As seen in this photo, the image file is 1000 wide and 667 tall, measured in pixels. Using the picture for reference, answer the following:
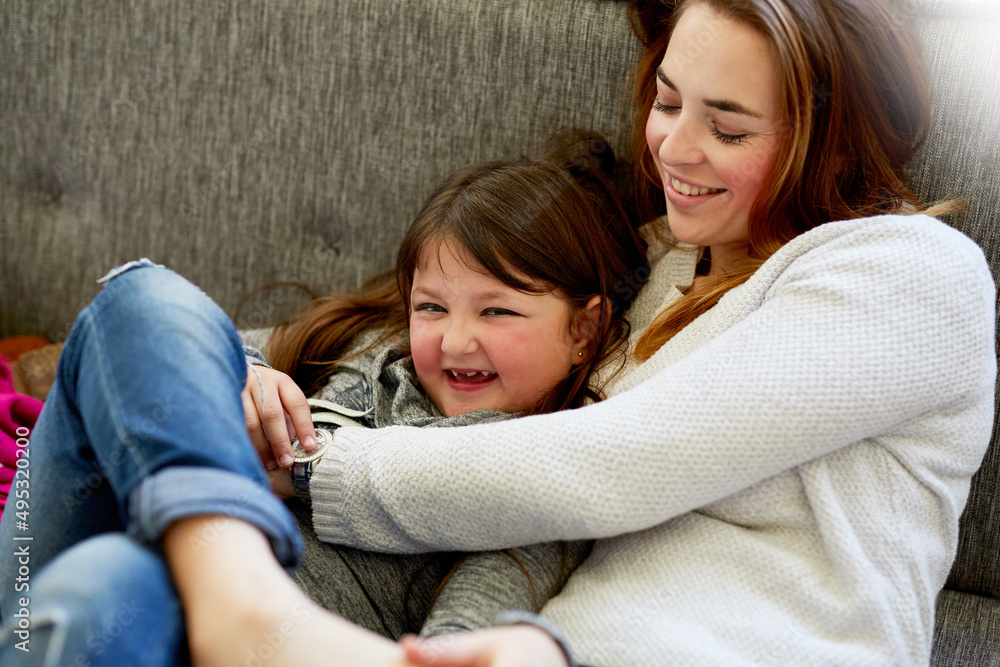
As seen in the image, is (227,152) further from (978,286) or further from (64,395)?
(978,286)

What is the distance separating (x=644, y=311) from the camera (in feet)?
3.84

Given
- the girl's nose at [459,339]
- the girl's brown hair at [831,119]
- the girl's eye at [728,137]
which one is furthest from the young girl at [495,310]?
the girl's eye at [728,137]

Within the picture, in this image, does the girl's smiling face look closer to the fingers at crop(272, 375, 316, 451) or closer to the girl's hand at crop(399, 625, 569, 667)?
the fingers at crop(272, 375, 316, 451)

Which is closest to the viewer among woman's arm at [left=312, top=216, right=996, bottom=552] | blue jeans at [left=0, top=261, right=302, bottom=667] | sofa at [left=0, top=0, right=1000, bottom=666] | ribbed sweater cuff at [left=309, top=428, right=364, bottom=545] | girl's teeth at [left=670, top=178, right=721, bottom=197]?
blue jeans at [left=0, top=261, right=302, bottom=667]

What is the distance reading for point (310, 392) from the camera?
→ 49.1 inches

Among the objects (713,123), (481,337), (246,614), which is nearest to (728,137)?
(713,123)

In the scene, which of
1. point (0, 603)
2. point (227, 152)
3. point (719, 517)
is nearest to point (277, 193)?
point (227, 152)

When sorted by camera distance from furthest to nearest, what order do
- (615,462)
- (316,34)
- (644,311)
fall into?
(316,34), (644,311), (615,462)

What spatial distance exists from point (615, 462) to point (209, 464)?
36 cm

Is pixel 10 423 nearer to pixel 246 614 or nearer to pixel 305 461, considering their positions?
pixel 305 461

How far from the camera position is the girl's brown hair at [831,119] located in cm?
94

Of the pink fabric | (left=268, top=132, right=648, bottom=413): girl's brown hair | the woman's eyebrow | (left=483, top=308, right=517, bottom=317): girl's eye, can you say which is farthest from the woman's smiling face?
the pink fabric

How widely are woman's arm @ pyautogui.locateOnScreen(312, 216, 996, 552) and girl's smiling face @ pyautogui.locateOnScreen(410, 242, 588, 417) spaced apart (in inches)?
8.4

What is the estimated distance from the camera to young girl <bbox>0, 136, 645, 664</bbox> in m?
0.65
